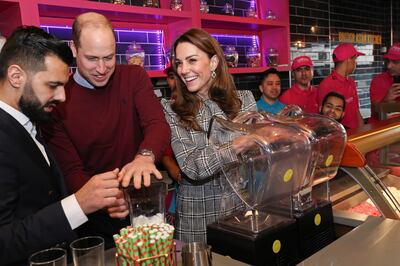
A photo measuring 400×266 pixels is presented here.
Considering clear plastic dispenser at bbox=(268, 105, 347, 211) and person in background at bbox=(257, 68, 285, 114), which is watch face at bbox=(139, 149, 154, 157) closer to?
clear plastic dispenser at bbox=(268, 105, 347, 211)

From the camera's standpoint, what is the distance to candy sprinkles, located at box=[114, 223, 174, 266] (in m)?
0.97

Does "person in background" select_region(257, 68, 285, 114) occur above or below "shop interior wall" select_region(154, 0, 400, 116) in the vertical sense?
below

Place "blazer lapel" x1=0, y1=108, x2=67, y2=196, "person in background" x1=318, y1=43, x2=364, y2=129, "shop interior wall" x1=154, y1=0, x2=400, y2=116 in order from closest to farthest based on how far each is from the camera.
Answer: "blazer lapel" x1=0, y1=108, x2=67, y2=196, "person in background" x1=318, y1=43, x2=364, y2=129, "shop interior wall" x1=154, y1=0, x2=400, y2=116

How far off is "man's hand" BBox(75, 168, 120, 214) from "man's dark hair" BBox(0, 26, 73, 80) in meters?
0.48

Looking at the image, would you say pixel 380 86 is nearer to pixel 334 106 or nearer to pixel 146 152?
pixel 334 106

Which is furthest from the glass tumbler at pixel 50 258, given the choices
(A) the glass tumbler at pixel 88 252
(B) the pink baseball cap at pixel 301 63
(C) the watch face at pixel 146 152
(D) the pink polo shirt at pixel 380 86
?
(D) the pink polo shirt at pixel 380 86

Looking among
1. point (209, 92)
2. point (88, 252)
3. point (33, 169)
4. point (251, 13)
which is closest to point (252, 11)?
point (251, 13)

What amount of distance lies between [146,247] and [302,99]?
3603 millimetres

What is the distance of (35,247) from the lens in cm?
116

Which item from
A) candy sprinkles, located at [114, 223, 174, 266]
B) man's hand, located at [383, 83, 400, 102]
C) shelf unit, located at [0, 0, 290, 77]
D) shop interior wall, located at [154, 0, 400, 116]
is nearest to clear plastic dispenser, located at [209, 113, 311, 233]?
candy sprinkles, located at [114, 223, 174, 266]

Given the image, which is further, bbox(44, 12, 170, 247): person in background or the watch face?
bbox(44, 12, 170, 247): person in background

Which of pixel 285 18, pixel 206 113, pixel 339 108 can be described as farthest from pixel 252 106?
pixel 285 18

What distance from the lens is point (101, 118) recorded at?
183cm

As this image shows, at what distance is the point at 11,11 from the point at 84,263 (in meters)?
2.05
